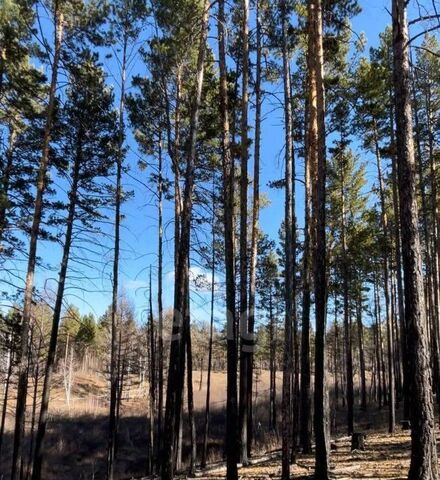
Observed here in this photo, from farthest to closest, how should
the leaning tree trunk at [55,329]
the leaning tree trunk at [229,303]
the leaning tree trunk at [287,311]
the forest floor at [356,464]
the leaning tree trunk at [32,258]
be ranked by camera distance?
the leaning tree trunk at [55,329] → the leaning tree trunk at [32,258] → the leaning tree trunk at [287,311] → the leaning tree trunk at [229,303] → the forest floor at [356,464]

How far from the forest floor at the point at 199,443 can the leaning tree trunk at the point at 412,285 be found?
6.16 ft

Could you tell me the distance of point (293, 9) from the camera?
37.9 feet

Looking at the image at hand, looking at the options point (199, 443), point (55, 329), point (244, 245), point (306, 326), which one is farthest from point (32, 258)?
point (199, 443)

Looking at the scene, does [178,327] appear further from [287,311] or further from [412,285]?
[412,285]

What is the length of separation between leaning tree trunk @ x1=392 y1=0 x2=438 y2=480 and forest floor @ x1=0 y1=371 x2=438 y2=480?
1.88 meters

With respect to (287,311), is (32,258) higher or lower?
higher

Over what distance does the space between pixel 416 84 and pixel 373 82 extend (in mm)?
4060

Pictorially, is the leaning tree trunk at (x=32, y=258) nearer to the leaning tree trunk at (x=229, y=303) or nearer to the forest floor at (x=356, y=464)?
the forest floor at (x=356, y=464)

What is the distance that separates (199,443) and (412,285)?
2447 cm

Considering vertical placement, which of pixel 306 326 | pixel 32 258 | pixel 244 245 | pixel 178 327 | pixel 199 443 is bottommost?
pixel 199 443

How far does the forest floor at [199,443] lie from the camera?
883 cm

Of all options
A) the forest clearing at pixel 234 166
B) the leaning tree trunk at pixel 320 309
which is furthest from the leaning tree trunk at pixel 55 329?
the leaning tree trunk at pixel 320 309

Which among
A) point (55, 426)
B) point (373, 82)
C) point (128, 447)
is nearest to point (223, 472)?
point (373, 82)

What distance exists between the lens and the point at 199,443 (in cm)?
2683
